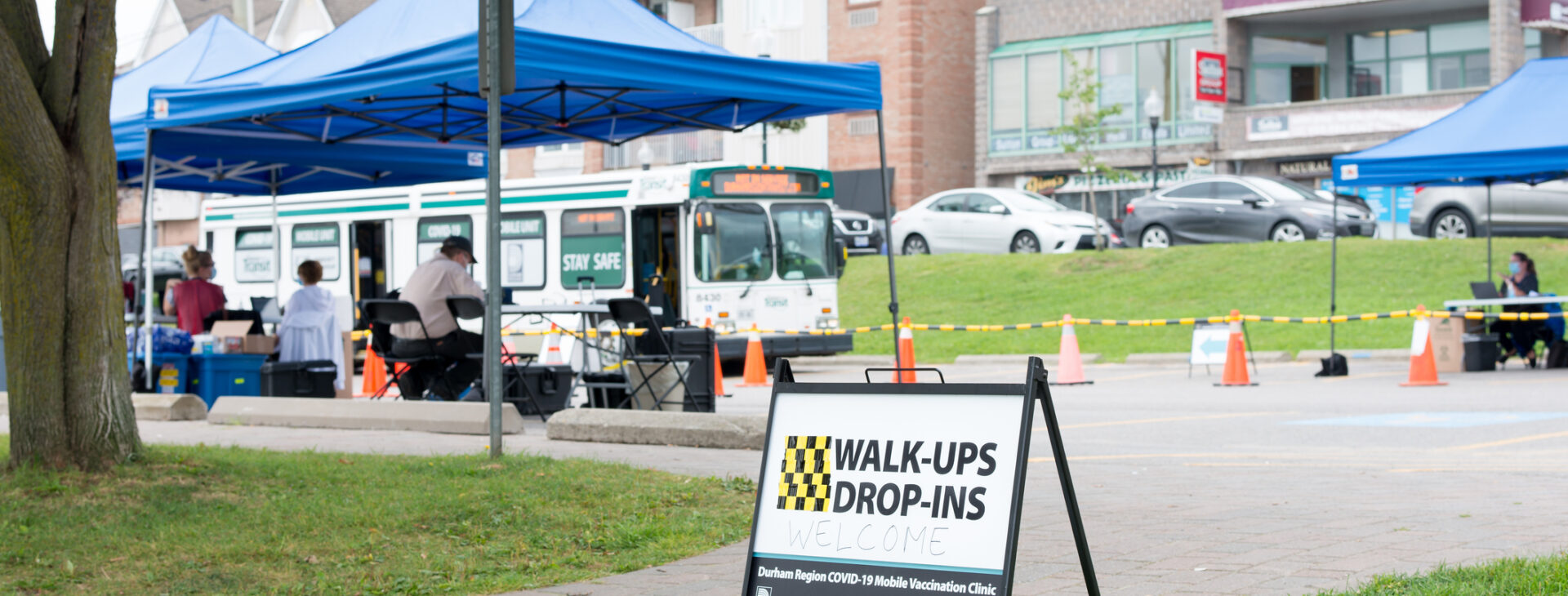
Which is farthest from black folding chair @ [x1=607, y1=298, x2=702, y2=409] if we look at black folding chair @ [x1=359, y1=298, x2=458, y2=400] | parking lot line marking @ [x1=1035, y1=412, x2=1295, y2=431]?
parking lot line marking @ [x1=1035, y1=412, x2=1295, y2=431]

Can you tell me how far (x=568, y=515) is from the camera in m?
7.25

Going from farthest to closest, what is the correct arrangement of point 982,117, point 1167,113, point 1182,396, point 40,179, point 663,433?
1. point 982,117
2. point 1167,113
3. point 1182,396
4. point 663,433
5. point 40,179

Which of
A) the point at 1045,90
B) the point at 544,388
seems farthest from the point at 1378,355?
the point at 1045,90

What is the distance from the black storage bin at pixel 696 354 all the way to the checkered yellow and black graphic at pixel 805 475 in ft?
26.6

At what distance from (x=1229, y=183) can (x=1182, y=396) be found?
1560cm

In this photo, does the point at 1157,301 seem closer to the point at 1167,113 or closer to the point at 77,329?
the point at 1167,113

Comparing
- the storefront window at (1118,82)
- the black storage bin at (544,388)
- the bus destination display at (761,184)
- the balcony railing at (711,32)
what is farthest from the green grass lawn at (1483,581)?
the balcony railing at (711,32)

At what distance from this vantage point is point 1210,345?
18.7 metres

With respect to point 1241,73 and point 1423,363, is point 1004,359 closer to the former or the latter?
point 1423,363

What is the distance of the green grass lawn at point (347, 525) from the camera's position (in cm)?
613

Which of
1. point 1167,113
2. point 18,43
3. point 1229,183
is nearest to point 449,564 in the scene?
point 18,43

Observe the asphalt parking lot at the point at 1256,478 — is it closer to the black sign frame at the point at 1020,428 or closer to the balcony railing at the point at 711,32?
the black sign frame at the point at 1020,428

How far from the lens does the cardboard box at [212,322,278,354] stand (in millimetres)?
14219

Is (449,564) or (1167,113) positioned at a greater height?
(1167,113)
